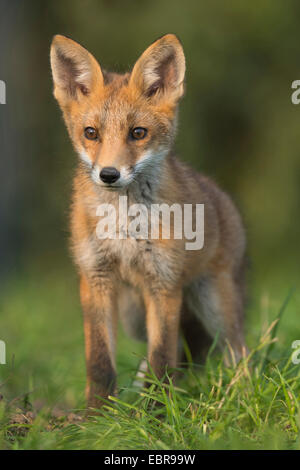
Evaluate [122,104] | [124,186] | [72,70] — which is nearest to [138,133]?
[122,104]

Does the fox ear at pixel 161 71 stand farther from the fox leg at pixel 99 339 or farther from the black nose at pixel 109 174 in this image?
the fox leg at pixel 99 339

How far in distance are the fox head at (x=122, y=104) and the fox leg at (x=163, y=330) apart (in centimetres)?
75

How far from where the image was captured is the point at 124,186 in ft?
11.0

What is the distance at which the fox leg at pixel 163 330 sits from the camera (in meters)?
3.65

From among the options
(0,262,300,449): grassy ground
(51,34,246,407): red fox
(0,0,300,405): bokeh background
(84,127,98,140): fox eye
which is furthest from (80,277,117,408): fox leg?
(0,0,300,405): bokeh background

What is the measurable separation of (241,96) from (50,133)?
3.24 meters

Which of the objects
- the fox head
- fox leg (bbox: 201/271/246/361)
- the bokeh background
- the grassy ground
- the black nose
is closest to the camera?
the grassy ground

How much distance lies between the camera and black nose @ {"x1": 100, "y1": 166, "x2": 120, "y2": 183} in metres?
3.15

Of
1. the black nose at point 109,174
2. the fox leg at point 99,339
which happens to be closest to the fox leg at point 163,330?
the fox leg at point 99,339

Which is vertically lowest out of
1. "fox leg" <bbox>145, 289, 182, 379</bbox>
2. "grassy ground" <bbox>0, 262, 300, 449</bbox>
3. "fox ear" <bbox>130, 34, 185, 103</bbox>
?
"grassy ground" <bbox>0, 262, 300, 449</bbox>

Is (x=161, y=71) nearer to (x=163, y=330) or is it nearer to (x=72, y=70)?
(x=72, y=70)

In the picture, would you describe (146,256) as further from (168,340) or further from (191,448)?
(191,448)

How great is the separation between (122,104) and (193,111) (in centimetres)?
684

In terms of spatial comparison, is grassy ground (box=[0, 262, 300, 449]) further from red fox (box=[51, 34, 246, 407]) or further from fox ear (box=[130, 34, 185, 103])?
fox ear (box=[130, 34, 185, 103])
